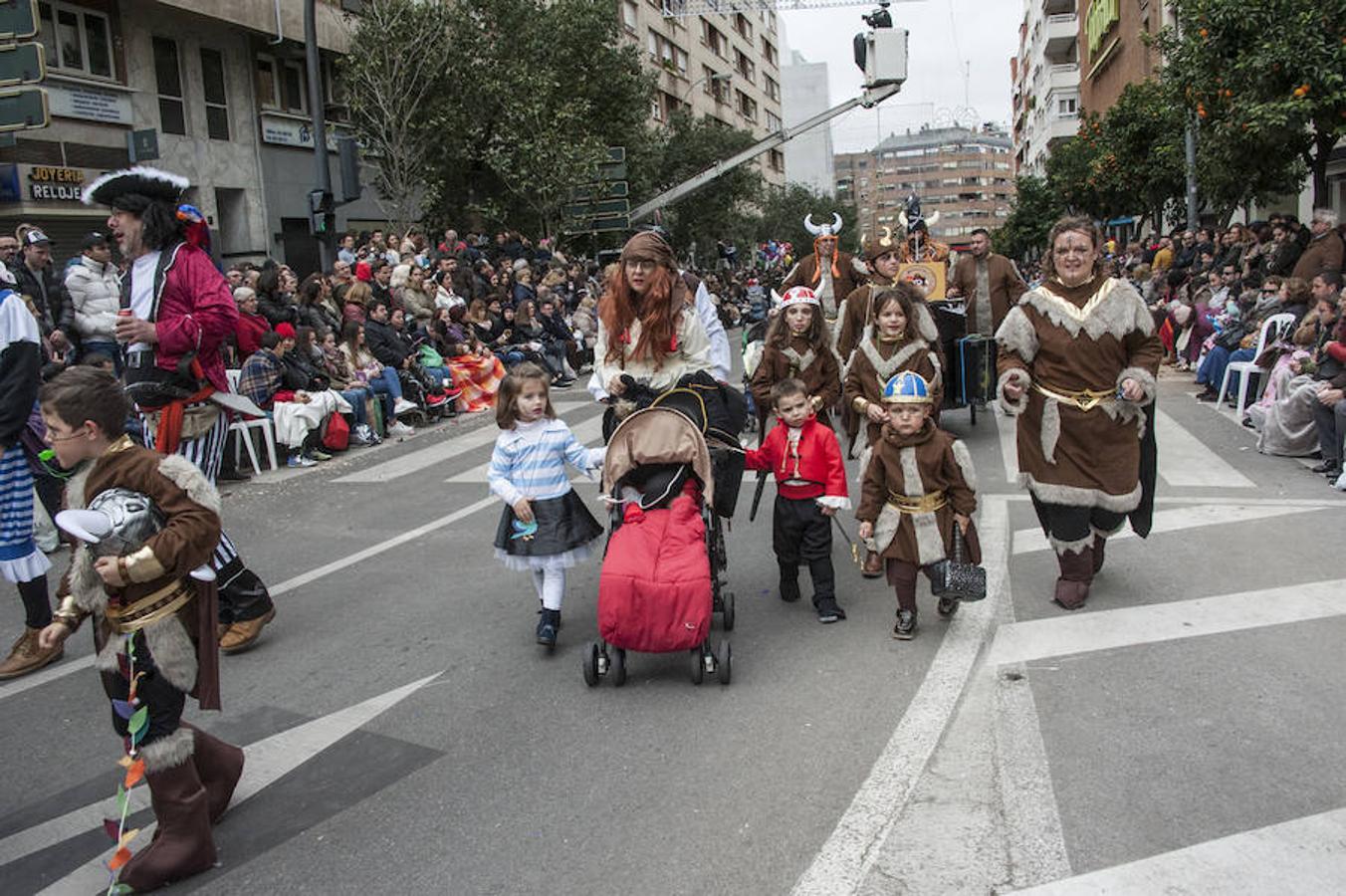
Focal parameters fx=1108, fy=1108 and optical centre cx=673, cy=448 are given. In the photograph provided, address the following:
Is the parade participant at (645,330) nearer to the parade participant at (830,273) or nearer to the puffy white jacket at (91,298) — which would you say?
the parade participant at (830,273)

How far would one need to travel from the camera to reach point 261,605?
588 cm

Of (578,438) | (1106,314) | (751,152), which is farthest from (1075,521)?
A: (751,152)

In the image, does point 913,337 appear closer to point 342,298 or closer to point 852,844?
point 852,844

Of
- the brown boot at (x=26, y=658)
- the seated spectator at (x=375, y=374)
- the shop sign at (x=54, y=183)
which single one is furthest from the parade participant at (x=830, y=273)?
the shop sign at (x=54, y=183)

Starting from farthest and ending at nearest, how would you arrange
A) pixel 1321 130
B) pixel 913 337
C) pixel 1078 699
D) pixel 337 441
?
pixel 1321 130 → pixel 337 441 → pixel 913 337 → pixel 1078 699

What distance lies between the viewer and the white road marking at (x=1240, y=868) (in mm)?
3141

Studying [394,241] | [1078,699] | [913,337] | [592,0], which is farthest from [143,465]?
[592,0]

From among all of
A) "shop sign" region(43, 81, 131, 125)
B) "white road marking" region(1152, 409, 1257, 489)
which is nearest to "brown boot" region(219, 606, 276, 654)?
"white road marking" region(1152, 409, 1257, 489)

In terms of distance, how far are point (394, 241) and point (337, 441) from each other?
26.7 ft

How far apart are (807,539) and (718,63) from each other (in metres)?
69.7

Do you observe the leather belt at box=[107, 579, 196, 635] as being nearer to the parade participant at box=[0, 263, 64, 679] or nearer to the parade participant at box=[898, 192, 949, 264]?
the parade participant at box=[0, 263, 64, 679]

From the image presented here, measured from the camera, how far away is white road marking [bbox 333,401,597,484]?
36.1 ft

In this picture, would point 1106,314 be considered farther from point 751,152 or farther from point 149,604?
point 751,152

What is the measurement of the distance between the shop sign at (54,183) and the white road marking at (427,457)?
10942 millimetres
